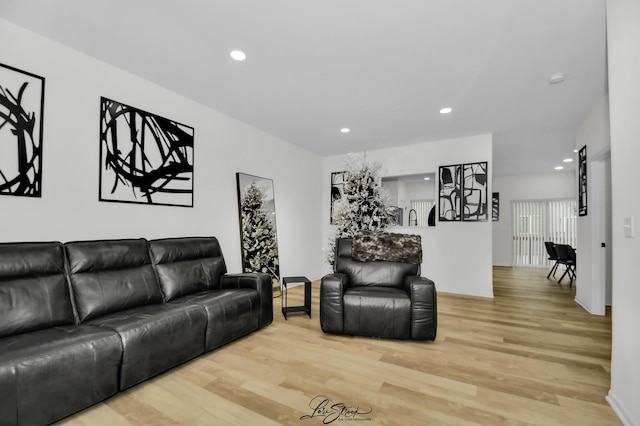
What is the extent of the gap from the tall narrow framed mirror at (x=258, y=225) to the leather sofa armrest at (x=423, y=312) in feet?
7.18

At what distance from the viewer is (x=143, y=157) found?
125 inches

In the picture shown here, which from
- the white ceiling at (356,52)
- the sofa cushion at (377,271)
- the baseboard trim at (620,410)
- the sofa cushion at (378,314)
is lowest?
the baseboard trim at (620,410)

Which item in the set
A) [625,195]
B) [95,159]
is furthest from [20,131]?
[625,195]

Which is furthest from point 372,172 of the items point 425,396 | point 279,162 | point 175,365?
point 175,365

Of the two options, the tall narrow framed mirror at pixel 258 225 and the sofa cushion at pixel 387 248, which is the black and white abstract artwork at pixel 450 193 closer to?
the sofa cushion at pixel 387 248

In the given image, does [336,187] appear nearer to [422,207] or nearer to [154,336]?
[422,207]

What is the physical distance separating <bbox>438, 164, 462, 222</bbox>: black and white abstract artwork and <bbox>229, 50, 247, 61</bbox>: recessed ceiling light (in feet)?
12.8

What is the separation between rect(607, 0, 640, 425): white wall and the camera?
1604mm

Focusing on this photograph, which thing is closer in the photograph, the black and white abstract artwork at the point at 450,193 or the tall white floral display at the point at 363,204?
the tall white floral display at the point at 363,204

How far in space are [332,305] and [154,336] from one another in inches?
64.1

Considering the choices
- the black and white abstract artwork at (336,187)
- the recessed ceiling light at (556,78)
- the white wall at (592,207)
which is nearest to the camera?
the recessed ceiling light at (556,78)

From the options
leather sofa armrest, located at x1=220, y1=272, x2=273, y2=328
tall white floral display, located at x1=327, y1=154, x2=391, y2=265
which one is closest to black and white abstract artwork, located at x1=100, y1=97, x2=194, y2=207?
leather sofa armrest, located at x1=220, y1=272, x2=273, y2=328

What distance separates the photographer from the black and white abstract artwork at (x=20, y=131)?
88.7 inches

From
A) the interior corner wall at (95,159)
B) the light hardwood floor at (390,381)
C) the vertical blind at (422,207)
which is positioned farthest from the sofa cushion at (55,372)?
the vertical blind at (422,207)
